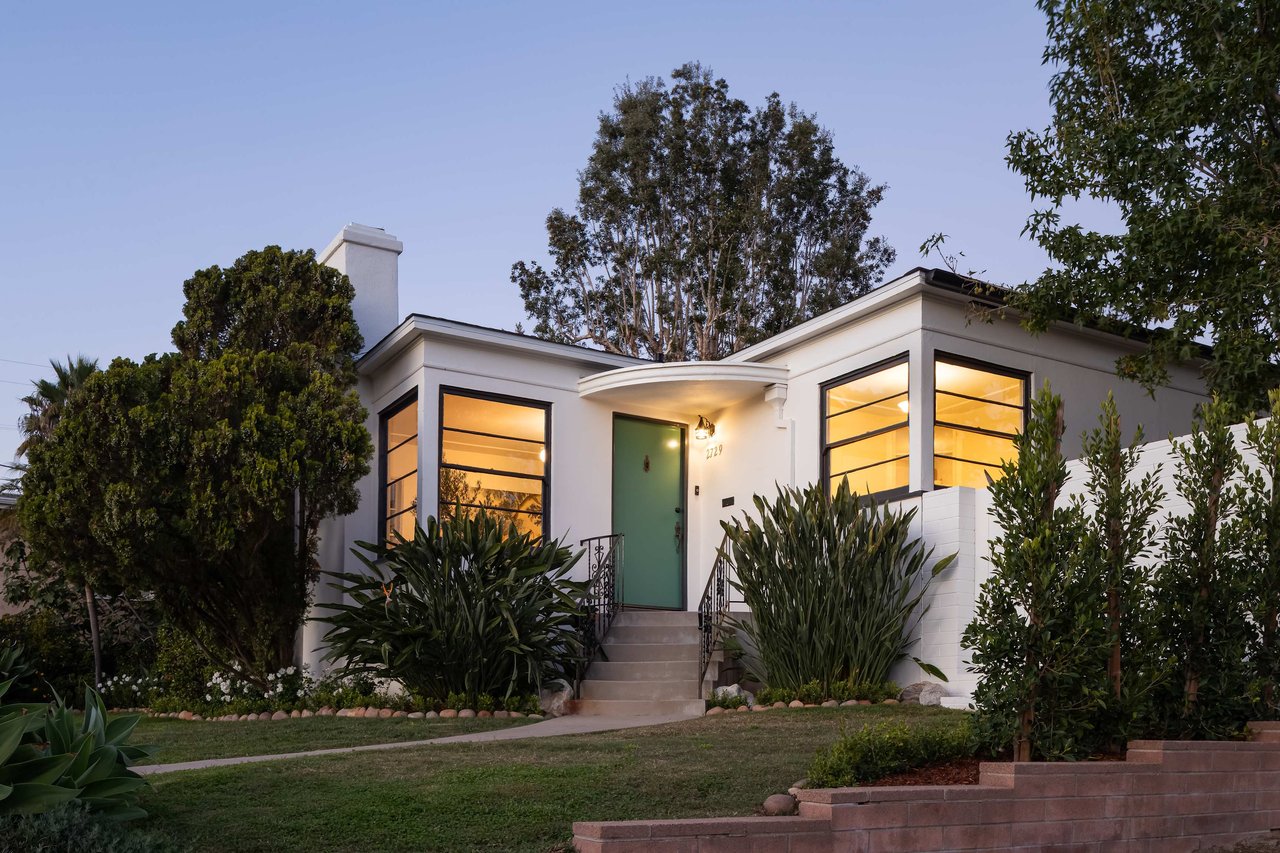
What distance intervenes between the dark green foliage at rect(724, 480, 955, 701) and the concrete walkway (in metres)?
1.20

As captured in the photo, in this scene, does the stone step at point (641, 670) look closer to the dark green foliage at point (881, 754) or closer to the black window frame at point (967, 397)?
the black window frame at point (967, 397)

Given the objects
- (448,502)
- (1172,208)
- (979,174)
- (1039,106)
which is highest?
(979,174)

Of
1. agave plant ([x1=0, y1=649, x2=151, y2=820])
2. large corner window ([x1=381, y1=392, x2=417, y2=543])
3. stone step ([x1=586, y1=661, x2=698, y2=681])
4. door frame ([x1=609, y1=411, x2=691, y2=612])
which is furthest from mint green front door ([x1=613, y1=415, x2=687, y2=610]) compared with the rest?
agave plant ([x1=0, y1=649, x2=151, y2=820])

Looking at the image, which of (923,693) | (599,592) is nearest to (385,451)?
(599,592)

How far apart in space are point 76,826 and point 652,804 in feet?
8.72

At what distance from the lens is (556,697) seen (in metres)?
11.9

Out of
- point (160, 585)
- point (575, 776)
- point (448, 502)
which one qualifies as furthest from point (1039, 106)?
point (160, 585)

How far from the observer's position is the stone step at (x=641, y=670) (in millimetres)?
12477

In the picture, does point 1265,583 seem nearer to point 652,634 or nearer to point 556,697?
point 556,697

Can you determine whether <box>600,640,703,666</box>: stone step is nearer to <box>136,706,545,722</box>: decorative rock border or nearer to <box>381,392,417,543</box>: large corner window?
<box>136,706,545,722</box>: decorative rock border

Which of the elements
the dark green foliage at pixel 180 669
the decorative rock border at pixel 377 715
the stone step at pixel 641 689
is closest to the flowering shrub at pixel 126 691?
the dark green foliage at pixel 180 669

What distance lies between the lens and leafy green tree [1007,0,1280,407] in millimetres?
10148

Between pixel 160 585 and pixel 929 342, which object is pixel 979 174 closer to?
pixel 929 342

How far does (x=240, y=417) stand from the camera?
1271 centimetres
